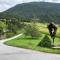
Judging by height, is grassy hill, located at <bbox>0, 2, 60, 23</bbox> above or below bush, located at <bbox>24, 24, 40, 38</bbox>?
above

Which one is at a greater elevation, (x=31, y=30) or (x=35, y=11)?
(x=35, y=11)

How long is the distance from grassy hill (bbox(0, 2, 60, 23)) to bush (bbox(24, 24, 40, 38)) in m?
1.28

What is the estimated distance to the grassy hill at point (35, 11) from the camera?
3426 centimetres

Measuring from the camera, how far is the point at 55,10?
36.9 metres

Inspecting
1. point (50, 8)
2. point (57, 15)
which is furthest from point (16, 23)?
point (50, 8)

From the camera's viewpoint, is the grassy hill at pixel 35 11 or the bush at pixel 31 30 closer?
the bush at pixel 31 30

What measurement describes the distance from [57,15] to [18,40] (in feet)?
24.9

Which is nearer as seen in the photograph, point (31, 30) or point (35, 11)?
point (31, 30)

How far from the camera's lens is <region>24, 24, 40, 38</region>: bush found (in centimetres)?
3119

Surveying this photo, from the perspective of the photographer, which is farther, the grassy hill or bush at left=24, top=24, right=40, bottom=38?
the grassy hill

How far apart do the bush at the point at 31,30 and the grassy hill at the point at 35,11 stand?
A: 1282 millimetres

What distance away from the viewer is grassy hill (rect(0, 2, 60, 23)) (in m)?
34.3

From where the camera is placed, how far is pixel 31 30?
104 ft

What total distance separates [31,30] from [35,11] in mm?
7566
